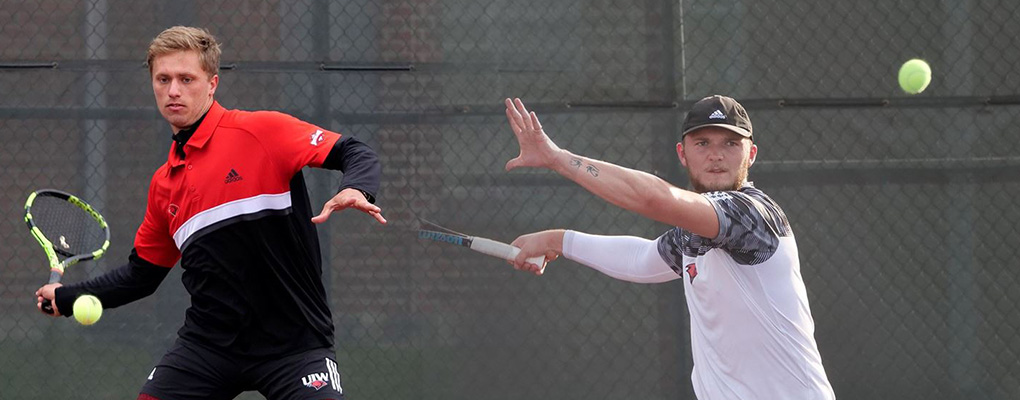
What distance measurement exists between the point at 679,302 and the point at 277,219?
2403mm

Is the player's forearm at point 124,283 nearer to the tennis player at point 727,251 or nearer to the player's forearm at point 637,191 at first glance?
the tennis player at point 727,251

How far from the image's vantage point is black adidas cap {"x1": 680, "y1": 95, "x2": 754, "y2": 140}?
116 inches

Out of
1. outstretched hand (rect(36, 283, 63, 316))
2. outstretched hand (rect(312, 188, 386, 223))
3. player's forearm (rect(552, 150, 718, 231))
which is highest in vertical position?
player's forearm (rect(552, 150, 718, 231))

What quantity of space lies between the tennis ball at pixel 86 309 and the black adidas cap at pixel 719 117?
1.81 m

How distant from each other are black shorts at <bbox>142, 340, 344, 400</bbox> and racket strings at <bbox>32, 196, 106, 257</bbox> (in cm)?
105

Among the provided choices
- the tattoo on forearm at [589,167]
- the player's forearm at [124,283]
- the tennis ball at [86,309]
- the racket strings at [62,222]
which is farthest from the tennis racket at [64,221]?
the tattoo on forearm at [589,167]

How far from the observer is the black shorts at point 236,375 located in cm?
311

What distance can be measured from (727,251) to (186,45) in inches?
66.2

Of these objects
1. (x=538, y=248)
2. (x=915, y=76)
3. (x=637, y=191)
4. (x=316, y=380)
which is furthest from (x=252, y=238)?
(x=915, y=76)

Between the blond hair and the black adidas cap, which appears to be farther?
the blond hair

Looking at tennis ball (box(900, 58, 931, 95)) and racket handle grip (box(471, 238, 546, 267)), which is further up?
tennis ball (box(900, 58, 931, 95))

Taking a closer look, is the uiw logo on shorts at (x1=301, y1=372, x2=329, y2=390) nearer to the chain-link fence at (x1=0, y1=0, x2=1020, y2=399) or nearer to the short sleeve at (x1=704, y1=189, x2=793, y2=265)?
the short sleeve at (x1=704, y1=189, x2=793, y2=265)

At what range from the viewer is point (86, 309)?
335cm

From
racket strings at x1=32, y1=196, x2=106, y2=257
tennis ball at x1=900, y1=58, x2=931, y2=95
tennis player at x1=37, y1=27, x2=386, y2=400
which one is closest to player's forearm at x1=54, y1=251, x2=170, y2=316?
tennis player at x1=37, y1=27, x2=386, y2=400
